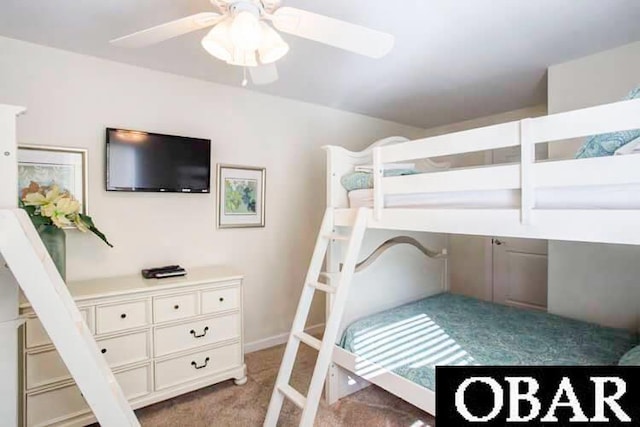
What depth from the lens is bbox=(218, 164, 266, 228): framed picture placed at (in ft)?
9.20

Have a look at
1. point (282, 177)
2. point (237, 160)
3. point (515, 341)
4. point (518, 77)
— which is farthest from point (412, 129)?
point (515, 341)

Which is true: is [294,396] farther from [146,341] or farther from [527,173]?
[527,173]

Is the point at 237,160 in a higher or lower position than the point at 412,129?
lower

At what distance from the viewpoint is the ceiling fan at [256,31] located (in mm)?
1241

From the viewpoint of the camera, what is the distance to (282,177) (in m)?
3.14

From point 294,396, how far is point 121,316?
1.14 meters

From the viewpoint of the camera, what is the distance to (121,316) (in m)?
1.98

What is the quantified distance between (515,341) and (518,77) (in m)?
1.99

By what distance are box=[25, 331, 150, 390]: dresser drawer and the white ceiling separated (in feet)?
6.00

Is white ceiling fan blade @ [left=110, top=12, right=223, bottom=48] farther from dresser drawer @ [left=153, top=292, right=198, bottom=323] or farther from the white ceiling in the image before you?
dresser drawer @ [left=153, top=292, right=198, bottom=323]

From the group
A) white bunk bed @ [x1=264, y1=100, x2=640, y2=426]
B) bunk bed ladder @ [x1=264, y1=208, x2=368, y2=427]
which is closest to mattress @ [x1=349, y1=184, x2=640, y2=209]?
white bunk bed @ [x1=264, y1=100, x2=640, y2=426]

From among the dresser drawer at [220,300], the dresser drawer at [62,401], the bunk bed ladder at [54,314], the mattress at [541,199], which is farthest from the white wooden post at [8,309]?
the mattress at [541,199]

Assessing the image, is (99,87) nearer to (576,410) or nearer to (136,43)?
(136,43)

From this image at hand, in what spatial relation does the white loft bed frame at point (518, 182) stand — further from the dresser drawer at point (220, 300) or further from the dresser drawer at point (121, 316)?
the dresser drawer at point (121, 316)
